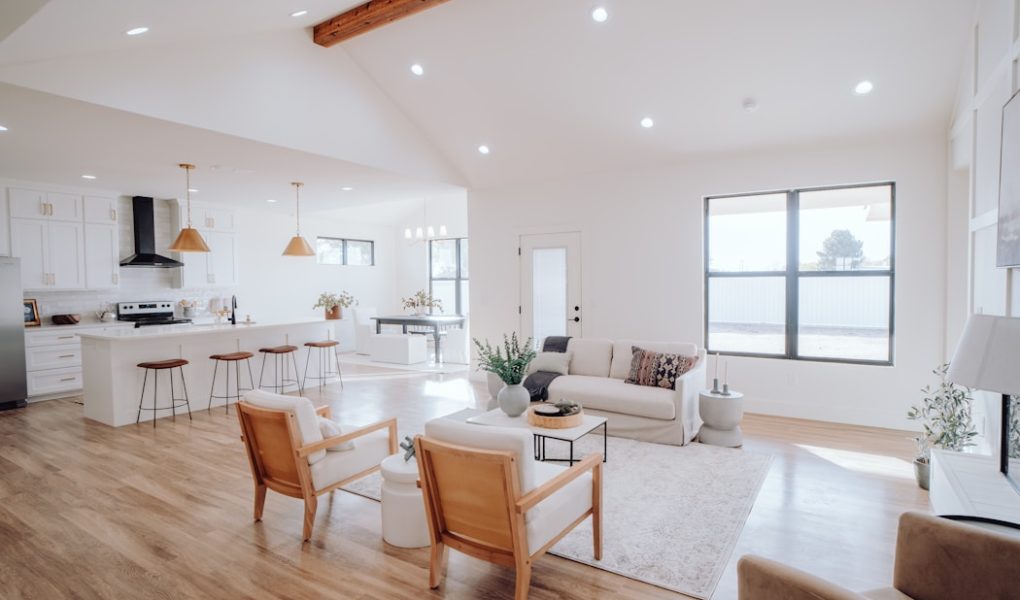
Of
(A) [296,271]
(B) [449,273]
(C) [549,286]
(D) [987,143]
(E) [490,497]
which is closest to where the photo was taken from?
(E) [490,497]

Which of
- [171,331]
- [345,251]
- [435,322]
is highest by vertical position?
[345,251]

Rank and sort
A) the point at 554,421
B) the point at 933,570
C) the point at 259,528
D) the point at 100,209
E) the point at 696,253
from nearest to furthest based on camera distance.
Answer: the point at 933,570 → the point at 259,528 → the point at 554,421 → the point at 696,253 → the point at 100,209

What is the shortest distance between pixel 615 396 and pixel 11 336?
6.97 meters

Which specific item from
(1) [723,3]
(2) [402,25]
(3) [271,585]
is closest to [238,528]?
(3) [271,585]

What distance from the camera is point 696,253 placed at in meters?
6.05

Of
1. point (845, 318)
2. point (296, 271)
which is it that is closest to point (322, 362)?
point (296, 271)

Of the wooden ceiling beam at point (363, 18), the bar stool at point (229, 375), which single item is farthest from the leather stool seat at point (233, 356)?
the wooden ceiling beam at point (363, 18)

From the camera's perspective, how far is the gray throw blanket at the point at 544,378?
5285mm

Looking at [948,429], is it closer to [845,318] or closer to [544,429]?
[845,318]

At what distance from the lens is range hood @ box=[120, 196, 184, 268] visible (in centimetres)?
766

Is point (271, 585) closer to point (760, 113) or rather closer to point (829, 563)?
point (829, 563)

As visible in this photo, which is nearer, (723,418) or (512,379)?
(512,379)

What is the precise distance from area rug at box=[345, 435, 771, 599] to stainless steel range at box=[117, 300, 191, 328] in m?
5.84

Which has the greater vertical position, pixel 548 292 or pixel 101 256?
pixel 101 256
